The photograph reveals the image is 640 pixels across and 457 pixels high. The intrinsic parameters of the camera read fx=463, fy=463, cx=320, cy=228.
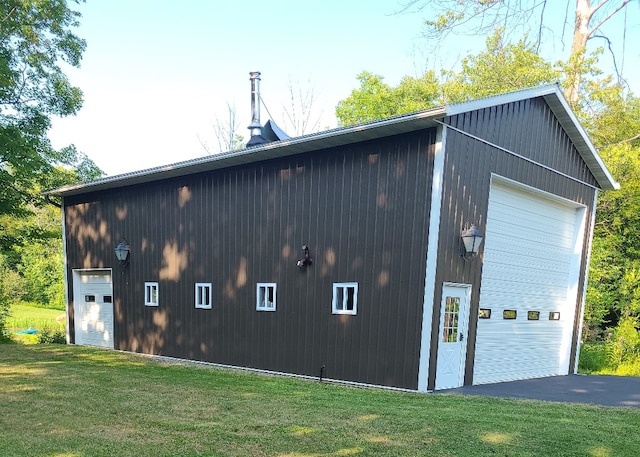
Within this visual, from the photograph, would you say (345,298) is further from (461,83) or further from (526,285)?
(461,83)

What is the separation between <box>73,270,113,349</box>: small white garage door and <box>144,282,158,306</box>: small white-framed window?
1530 millimetres

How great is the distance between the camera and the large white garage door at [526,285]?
828 cm

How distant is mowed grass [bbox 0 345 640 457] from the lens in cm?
380

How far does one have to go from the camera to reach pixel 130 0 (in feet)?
39.6

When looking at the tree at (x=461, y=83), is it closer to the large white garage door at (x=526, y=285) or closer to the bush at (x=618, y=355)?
the large white garage door at (x=526, y=285)

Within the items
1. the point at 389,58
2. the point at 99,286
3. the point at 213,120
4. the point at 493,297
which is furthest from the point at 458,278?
the point at 213,120

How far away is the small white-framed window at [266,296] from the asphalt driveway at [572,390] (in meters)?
3.45

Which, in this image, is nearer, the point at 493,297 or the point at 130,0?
the point at 493,297

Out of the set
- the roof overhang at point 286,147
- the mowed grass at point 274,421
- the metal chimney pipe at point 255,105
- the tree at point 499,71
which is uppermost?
the tree at point 499,71

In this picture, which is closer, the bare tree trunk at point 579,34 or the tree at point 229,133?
the bare tree trunk at point 579,34

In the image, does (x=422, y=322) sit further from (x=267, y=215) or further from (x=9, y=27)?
(x=9, y=27)

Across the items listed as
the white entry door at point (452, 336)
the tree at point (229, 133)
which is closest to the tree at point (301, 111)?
the tree at point (229, 133)

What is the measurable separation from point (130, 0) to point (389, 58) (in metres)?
11.9

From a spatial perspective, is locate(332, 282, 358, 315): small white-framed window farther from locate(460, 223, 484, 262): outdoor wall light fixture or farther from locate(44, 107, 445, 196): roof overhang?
locate(44, 107, 445, 196): roof overhang
